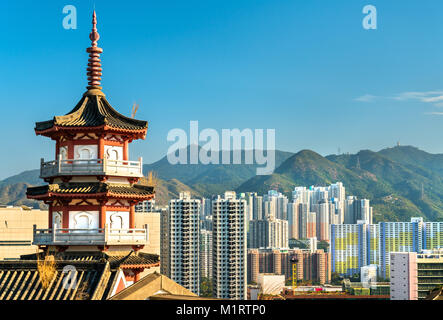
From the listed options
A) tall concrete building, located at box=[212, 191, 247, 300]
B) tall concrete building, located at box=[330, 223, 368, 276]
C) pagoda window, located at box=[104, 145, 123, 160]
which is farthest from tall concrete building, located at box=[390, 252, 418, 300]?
pagoda window, located at box=[104, 145, 123, 160]

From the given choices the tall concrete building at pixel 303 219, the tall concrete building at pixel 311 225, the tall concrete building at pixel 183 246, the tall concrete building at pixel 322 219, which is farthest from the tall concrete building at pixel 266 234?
the tall concrete building at pixel 183 246

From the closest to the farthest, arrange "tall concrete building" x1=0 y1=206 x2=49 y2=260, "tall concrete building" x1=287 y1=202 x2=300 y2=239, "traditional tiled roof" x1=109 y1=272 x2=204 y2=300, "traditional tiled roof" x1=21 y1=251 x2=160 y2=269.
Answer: "traditional tiled roof" x1=109 y1=272 x2=204 y2=300 < "traditional tiled roof" x1=21 y1=251 x2=160 y2=269 < "tall concrete building" x1=0 y1=206 x2=49 y2=260 < "tall concrete building" x1=287 y1=202 x2=300 y2=239

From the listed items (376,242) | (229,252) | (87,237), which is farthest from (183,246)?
(87,237)

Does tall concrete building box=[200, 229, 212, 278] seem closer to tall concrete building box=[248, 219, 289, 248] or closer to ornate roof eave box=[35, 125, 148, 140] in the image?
tall concrete building box=[248, 219, 289, 248]

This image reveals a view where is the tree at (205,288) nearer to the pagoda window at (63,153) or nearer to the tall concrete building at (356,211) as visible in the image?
the tall concrete building at (356,211)

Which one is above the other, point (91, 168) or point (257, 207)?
point (91, 168)

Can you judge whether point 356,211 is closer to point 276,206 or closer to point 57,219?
point 276,206
